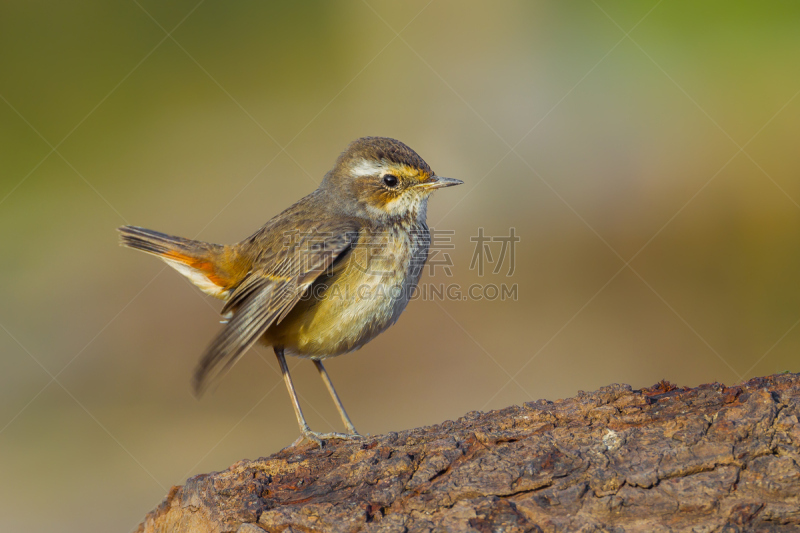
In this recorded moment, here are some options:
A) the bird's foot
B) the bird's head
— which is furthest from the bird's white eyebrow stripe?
the bird's foot

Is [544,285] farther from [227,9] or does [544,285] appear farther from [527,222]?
[227,9]

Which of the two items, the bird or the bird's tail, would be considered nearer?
the bird

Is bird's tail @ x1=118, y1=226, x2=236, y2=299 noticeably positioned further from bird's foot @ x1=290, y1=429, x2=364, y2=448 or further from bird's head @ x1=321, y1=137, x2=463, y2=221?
bird's foot @ x1=290, y1=429, x2=364, y2=448

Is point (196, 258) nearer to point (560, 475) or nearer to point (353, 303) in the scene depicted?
point (353, 303)

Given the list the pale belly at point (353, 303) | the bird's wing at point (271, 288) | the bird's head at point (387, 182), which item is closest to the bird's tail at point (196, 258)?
the bird's wing at point (271, 288)

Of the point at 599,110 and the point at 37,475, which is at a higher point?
the point at 599,110

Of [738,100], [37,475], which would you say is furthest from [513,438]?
[738,100]

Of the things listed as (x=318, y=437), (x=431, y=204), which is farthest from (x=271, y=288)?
(x=431, y=204)
